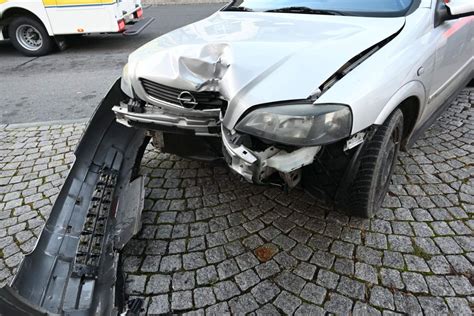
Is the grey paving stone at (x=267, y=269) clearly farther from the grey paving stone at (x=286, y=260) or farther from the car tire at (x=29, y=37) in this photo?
the car tire at (x=29, y=37)

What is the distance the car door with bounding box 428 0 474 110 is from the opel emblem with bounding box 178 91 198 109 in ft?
6.11

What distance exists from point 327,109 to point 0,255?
8.35 feet

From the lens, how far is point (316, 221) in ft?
9.34

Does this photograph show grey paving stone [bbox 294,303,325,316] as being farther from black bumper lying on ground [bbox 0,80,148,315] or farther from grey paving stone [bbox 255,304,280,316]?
black bumper lying on ground [bbox 0,80,148,315]

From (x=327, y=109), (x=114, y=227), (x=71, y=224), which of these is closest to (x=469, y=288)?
(x=327, y=109)

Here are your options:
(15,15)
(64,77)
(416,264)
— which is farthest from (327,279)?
(15,15)

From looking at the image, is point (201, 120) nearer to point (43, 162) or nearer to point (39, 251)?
point (39, 251)

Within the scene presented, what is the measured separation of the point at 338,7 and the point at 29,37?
7.74m

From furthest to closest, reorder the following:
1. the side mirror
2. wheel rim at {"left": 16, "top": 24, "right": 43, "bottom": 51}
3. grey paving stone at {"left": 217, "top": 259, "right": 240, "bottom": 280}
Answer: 1. wheel rim at {"left": 16, "top": 24, "right": 43, "bottom": 51}
2. the side mirror
3. grey paving stone at {"left": 217, "top": 259, "right": 240, "bottom": 280}

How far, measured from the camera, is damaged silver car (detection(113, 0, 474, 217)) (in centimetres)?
208

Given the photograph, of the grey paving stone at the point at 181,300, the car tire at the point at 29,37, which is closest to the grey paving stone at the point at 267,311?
the grey paving stone at the point at 181,300

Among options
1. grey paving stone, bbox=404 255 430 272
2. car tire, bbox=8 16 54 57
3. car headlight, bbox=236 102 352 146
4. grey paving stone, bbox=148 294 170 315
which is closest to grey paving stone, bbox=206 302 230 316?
grey paving stone, bbox=148 294 170 315

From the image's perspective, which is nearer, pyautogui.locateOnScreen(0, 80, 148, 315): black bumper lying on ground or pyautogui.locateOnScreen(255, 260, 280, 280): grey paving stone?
pyautogui.locateOnScreen(0, 80, 148, 315): black bumper lying on ground

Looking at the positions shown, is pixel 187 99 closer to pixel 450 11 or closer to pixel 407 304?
pixel 407 304
